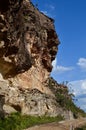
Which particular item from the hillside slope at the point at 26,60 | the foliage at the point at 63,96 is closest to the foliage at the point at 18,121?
the hillside slope at the point at 26,60

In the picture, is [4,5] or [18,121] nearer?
[4,5]

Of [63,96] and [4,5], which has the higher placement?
[63,96]

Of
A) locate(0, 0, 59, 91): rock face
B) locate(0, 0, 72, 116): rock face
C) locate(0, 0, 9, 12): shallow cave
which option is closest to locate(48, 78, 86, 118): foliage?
locate(0, 0, 72, 116): rock face

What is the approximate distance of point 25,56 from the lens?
4188 cm

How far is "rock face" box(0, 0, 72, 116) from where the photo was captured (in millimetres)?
33869

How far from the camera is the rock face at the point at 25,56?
3387 centimetres

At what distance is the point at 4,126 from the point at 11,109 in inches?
246

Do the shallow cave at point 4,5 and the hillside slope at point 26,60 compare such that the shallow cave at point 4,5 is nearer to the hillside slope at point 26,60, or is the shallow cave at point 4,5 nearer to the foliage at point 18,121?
the hillside slope at point 26,60

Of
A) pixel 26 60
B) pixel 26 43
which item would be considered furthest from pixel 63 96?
pixel 26 60

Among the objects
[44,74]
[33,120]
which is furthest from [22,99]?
[44,74]

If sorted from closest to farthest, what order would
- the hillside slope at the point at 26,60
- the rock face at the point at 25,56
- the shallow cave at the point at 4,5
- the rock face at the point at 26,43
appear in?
the shallow cave at the point at 4,5
the rock face at the point at 26,43
the rock face at the point at 25,56
the hillside slope at the point at 26,60

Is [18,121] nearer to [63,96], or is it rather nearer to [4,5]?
[4,5]

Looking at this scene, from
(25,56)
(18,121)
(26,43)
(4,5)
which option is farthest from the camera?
(26,43)

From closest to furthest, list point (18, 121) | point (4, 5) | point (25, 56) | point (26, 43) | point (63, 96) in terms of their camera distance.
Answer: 1. point (4, 5)
2. point (18, 121)
3. point (25, 56)
4. point (26, 43)
5. point (63, 96)
